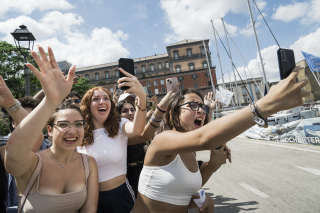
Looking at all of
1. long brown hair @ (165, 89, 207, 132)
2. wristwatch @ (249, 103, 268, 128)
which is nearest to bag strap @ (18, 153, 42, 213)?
long brown hair @ (165, 89, 207, 132)

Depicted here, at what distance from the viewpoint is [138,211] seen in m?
1.85

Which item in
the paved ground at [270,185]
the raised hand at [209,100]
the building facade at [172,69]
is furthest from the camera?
the building facade at [172,69]

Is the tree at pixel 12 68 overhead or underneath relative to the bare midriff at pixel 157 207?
overhead

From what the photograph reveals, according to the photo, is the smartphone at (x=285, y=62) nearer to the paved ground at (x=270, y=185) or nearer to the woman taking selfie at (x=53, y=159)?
the woman taking selfie at (x=53, y=159)

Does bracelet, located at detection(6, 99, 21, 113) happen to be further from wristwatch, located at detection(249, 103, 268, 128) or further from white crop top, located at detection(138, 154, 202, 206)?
wristwatch, located at detection(249, 103, 268, 128)

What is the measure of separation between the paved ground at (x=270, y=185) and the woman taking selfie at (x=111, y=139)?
2.55 m

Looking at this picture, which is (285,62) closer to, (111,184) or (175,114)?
(175,114)

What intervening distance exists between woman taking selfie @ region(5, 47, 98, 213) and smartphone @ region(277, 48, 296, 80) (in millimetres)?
1242

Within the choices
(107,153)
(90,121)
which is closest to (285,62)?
(107,153)

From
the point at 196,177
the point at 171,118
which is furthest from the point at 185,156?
the point at 171,118

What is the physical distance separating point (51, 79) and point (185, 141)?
917 mm

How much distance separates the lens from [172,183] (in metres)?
1.66

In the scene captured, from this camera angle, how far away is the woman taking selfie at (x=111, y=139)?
2.12m

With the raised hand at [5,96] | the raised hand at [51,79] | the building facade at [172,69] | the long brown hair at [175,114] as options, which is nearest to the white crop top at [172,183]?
the long brown hair at [175,114]
